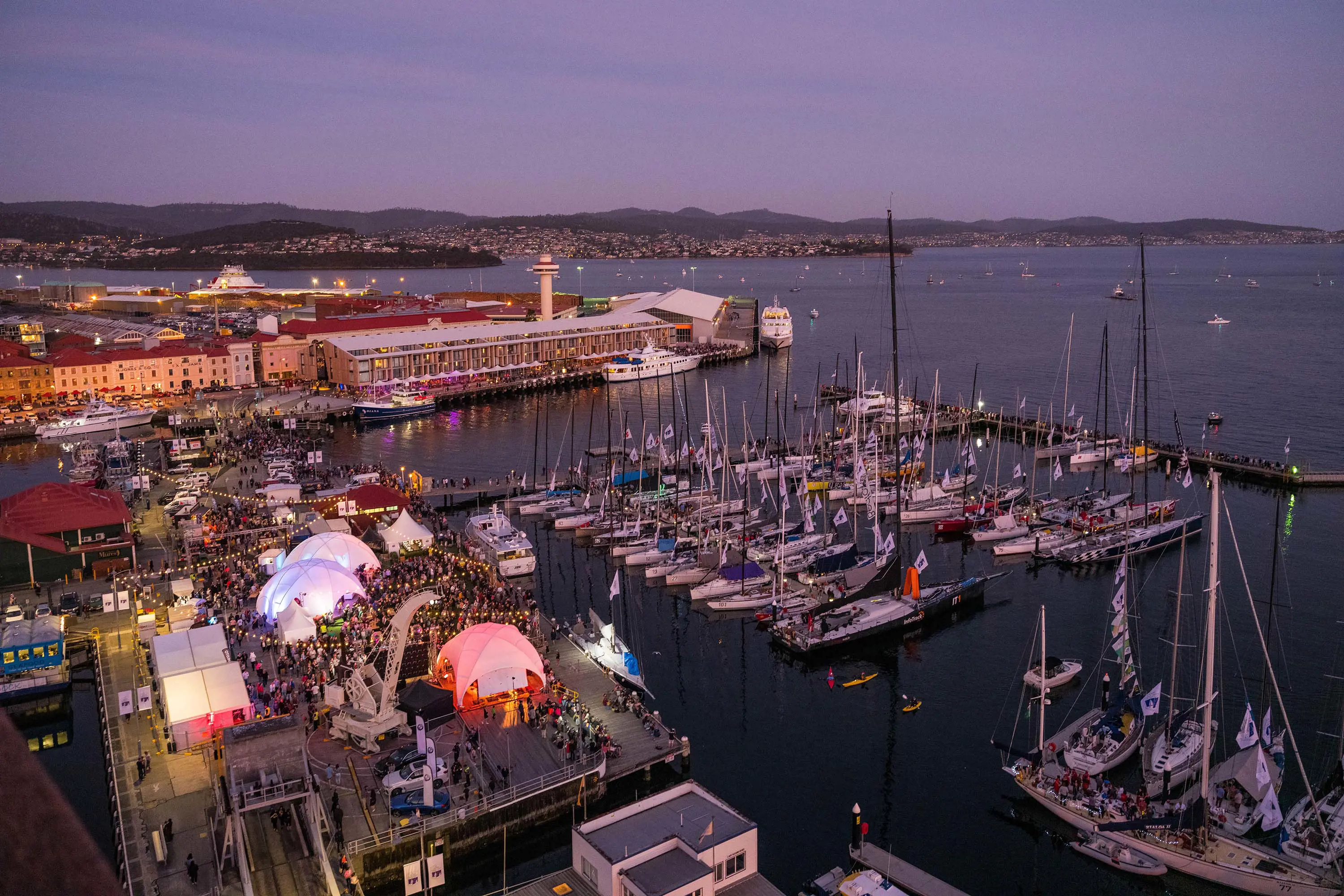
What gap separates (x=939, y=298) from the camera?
129125 millimetres

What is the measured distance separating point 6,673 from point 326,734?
8184 mm

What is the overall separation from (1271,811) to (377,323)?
5836cm

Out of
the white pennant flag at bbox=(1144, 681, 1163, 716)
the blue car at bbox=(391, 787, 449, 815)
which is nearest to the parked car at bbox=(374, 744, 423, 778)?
the blue car at bbox=(391, 787, 449, 815)

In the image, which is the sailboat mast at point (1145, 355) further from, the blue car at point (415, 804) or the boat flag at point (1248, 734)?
the blue car at point (415, 804)

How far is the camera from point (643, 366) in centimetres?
6266

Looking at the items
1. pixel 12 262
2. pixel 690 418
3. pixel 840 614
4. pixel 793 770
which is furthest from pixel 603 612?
pixel 12 262

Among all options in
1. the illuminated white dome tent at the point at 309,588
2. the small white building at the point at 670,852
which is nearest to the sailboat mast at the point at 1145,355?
the small white building at the point at 670,852

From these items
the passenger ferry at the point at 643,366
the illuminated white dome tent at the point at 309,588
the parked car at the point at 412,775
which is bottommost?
the parked car at the point at 412,775

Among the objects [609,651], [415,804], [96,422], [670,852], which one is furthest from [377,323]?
[670,852]

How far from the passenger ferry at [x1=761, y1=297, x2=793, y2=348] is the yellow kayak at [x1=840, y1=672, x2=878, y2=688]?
177ft

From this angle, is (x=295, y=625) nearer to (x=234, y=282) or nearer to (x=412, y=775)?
(x=412, y=775)

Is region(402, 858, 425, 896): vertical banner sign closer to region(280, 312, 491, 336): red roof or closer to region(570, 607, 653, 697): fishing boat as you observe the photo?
region(570, 607, 653, 697): fishing boat

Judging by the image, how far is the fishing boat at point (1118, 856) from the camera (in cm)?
1481

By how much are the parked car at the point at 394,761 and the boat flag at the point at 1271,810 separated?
12579 millimetres
